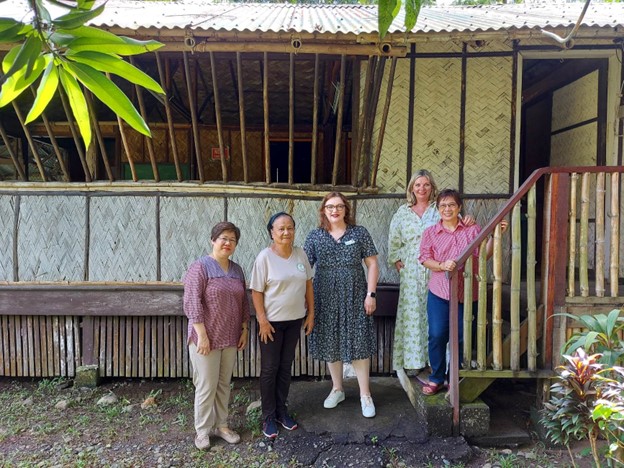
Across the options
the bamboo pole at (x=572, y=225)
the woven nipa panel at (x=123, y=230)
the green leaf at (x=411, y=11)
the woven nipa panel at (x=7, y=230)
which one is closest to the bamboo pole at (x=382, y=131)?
the bamboo pole at (x=572, y=225)

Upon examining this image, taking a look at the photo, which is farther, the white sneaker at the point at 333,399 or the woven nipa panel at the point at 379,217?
the woven nipa panel at the point at 379,217

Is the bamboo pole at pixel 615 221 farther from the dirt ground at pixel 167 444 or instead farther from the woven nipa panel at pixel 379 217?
the woven nipa panel at pixel 379 217

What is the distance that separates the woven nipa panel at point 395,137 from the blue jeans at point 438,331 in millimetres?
1394

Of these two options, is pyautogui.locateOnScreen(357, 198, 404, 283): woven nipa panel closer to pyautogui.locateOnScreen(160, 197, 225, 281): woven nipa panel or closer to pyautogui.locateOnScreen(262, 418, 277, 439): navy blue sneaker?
pyautogui.locateOnScreen(160, 197, 225, 281): woven nipa panel

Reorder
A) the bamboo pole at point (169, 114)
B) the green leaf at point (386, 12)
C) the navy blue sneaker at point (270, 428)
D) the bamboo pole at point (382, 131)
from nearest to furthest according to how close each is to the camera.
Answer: the green leaf at point (386, 12)
the navy blue sneaker at point (270, 428)
the bamboo pole at point (169, 114)
the bamboo pole at point (382, 131)

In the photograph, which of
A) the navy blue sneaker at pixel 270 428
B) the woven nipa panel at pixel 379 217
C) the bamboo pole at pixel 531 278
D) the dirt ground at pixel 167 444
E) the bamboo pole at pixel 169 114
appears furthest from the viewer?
the woven nipa panel at pixel 379 217

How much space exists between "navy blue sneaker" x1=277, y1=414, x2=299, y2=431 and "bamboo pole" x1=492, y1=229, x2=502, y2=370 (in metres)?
1.62

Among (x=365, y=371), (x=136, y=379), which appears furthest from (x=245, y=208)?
(x=136, y=379)

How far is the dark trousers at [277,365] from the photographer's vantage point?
3.14 metres

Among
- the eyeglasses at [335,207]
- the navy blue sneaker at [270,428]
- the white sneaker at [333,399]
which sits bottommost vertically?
the navy blue sneaker at [270,428]

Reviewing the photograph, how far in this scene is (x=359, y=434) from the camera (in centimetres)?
316

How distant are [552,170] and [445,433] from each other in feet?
6.95

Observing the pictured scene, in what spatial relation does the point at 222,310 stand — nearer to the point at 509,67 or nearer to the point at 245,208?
the point at 245,208

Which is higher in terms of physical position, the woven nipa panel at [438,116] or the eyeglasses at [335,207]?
the woven nipa panel at [438,116]
